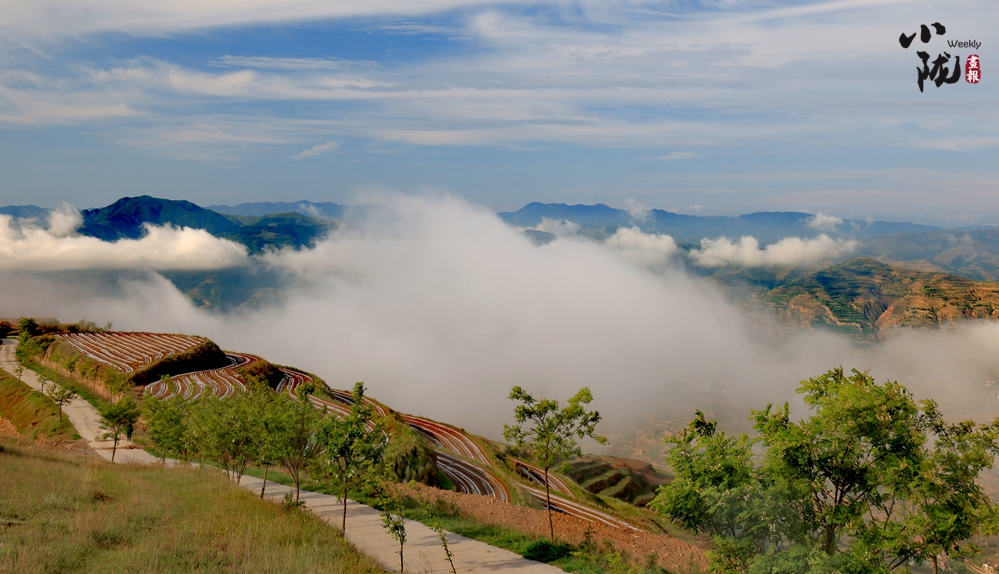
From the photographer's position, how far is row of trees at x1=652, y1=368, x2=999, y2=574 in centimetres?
1573

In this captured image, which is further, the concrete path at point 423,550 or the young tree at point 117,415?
the young tree at point 117,415

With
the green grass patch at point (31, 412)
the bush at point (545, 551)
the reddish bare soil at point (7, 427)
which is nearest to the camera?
the bush at point (545, 551)

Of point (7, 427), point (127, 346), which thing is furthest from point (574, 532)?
point (127, 346)

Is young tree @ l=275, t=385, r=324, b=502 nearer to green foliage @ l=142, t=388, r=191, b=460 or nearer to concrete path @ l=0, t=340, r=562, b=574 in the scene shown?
concrete path @ l=0, t=340, r=562, b=574

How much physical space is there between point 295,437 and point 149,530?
7.36 metres

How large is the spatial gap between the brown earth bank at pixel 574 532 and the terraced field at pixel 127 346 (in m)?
83.3

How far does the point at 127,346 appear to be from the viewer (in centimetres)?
12550

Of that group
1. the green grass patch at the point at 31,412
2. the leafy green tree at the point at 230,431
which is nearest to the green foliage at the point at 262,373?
the green grass patch at the point at 31,412

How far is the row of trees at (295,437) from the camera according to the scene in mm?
21172

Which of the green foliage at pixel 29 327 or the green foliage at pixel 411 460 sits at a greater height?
the green foliage at pixel 411 460

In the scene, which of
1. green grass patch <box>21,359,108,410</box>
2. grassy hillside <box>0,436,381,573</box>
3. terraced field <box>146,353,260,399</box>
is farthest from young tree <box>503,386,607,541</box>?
terraced field <box>146,353,260,399</box>

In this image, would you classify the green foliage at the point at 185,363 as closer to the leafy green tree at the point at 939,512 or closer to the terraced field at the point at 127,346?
the terraced field at the point at 127,346

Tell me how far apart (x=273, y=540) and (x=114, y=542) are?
180 inches

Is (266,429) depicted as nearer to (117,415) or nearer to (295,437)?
(295,437)
